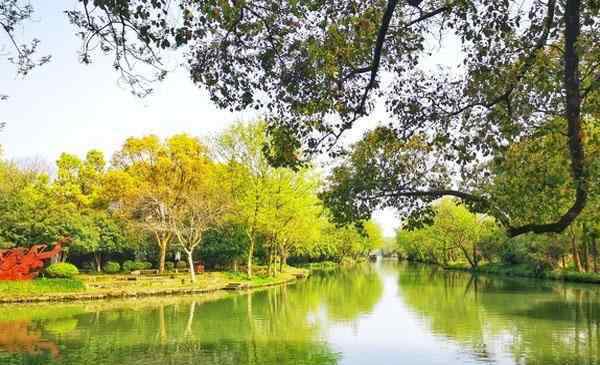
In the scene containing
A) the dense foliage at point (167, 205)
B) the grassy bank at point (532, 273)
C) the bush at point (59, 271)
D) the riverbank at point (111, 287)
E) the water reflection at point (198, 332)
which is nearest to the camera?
the water reflection at point (198, 332)

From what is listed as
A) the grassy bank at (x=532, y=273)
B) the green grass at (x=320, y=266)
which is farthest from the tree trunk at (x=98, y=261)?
the green grass at (x=320, y=266)

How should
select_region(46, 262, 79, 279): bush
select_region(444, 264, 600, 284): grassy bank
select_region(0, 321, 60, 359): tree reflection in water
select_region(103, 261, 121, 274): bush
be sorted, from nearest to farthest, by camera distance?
1. select_region(0, 321, 60, 359): tree reflection in water
2. select_region(46, 262, 79, 279): bush
3. select_region(444, 264, 600, 284): grassy bank
4. select_region(103, 261, 121, 274): bush

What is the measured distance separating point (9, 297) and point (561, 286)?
3095cm

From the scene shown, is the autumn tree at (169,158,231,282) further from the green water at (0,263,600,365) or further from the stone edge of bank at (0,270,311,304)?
the green water at (0,263,600,365)

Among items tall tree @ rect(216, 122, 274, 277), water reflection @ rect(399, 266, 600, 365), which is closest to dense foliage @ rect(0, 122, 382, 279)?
tall tree @ rect(216, 122, 274, 277)

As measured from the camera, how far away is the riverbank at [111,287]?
27.1 meters

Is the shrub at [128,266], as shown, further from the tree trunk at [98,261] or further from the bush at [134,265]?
the tree trunk at [98,261]

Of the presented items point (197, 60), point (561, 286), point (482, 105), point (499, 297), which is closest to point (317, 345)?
point (482, 105)

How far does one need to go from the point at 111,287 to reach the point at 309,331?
15.5m

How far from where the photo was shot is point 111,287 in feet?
98.1

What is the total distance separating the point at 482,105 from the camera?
376 inches

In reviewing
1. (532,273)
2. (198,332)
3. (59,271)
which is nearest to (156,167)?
(59,271)

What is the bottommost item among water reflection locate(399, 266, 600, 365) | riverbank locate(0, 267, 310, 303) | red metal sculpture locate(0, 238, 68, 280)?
water reflection locate(399, 266, 600, 365)

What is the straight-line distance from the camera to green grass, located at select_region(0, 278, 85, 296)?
2696cm
